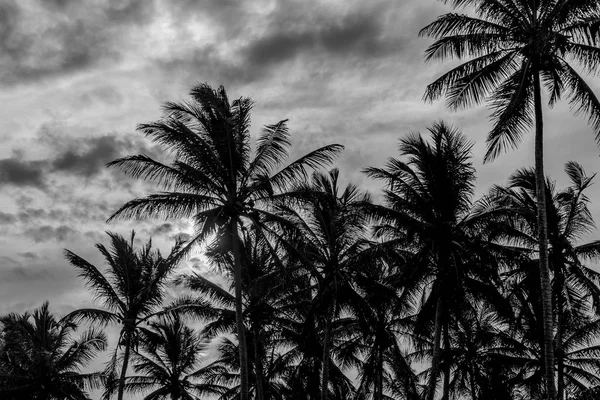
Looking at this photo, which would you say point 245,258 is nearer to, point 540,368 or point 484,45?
point 484,45

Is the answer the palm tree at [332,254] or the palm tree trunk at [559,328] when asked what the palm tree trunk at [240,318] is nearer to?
the palm tree at [332,254]

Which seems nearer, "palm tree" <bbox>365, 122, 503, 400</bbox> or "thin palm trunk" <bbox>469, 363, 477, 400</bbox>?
"palm tree" <bbox>365, 122, 503, 400</bbox>

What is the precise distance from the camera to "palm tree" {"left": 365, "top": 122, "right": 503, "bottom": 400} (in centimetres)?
2270

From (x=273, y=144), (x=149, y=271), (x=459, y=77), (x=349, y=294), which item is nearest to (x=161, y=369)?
(x=149, y=271)

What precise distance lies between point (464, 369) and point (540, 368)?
3318 millimetres

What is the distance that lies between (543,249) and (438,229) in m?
5.46

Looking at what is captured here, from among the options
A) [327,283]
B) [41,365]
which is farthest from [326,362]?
[41,365]

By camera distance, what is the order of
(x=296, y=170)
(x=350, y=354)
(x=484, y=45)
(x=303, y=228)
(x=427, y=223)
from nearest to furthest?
(x=484, y=45) → (x=296, y=170) → (x=427, y=223) → (x=303, y=228) → (x=350, y=354)

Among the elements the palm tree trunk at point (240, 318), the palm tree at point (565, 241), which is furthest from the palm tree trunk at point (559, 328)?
the palm tree trunk at point (240, 318)

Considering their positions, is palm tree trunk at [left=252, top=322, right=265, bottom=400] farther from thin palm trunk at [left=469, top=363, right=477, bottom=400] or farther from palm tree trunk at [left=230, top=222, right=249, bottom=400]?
thin palm trunk at [left=469, top=363, right=477, bottom=400]

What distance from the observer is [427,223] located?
22906mm

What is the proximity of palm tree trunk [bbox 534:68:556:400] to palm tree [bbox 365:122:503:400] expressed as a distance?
4.61m

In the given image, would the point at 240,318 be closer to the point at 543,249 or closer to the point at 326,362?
the point at 326,362

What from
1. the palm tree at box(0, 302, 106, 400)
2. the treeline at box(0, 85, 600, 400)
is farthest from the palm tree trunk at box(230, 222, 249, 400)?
the palm tree at box(0, 302, 106, 400)
